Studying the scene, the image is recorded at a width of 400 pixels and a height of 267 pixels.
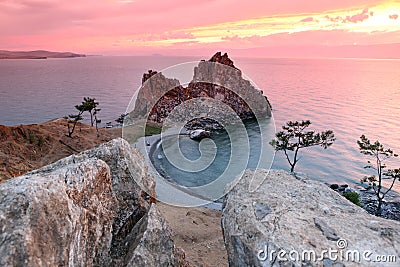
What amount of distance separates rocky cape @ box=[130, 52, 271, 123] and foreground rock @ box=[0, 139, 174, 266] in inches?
3178

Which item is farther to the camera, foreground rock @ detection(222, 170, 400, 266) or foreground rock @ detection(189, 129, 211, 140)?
foreground rock @ detection(189, 129, 211, 140)

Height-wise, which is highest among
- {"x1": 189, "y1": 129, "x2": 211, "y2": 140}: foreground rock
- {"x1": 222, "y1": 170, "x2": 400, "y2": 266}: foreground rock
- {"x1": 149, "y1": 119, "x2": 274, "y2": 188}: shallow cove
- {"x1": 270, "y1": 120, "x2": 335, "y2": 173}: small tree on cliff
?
{"x1": 222, "y1": 170, "x2": 400, "y2": 266}: foreground rock

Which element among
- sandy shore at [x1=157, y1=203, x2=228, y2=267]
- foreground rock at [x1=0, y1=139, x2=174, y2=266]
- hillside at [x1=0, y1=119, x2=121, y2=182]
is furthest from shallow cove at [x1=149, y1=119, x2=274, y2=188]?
foreground rock at [x1=0, y1=139, x2=174, y2=266]

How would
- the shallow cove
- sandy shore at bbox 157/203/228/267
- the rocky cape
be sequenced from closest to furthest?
1. sandy shore at bbox 157/203/228/267
2. the shallow cove
3. the rocky cape

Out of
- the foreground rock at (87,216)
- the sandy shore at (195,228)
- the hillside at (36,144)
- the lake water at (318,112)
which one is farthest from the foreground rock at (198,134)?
the foreground rock at (87,216)

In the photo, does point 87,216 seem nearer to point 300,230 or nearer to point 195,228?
point 300,230

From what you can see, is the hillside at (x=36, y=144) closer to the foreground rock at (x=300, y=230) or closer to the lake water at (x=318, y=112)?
the foreground rock at (x=300, y=230)

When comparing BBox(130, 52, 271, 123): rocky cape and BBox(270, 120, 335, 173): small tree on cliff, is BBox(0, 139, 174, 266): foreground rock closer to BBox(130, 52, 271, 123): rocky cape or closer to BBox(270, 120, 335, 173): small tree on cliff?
BBox(270, 120, 335, 173): small tree on cliff

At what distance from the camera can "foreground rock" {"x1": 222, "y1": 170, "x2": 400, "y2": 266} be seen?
8.84m

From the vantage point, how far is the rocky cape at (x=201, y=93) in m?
99.4

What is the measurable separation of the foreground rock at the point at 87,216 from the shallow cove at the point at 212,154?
3571 cm

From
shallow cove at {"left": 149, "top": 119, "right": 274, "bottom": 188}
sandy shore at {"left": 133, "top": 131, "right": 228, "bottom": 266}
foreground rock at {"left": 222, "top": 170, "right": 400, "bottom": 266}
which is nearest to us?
foreground rock at {"left": 222, "top": 170, "right": 400, "bottom": 266}

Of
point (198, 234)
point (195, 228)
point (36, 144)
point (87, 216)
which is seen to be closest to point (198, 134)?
point (36, 144)

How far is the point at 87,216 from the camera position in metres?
9.97
